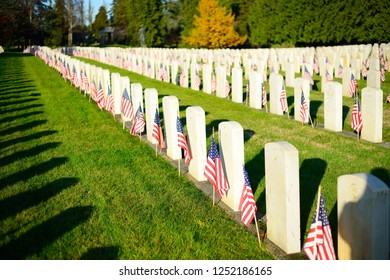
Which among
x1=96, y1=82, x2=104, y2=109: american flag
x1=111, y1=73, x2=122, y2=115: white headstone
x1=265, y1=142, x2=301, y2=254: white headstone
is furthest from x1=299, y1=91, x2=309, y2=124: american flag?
x1=265, y1=142, x2=301, y2=254: white headstone

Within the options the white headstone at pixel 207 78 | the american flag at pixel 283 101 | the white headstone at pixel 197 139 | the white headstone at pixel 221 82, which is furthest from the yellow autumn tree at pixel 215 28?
the white headstone at pixel 197 139

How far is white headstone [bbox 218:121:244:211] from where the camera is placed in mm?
5641

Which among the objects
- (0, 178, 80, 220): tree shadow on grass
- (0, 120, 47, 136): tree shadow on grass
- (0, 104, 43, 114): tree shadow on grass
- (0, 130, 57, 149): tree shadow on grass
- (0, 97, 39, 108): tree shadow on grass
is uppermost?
(0, 97, 39, 108): tree shadow on grass

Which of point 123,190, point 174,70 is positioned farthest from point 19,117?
point 174,70

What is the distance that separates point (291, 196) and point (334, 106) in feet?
20.1

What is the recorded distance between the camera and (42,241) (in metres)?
4.91

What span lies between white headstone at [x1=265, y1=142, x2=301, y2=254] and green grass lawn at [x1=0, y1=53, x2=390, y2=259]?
1.00ft

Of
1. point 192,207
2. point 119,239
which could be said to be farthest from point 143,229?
point 192,207

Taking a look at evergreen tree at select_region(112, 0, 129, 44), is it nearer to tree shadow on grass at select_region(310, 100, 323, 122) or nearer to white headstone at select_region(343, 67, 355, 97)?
white headstone at select_region(343, 67, 355, 97)

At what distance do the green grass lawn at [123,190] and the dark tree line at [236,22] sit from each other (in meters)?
30.2

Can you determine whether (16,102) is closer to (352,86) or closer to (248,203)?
(352,86)

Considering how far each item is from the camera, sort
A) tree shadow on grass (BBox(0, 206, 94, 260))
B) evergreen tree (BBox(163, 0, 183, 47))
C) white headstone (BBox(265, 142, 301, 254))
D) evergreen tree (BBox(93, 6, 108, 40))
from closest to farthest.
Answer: white headstone (BBox(265, 142, 301, 254))
tree shadow on grass (BBox(0, 206, 94, 260))
evergreen tree (BBox(163, 0, 183, 47))
evergreen tree (BBox(93, 6, 108, 40))

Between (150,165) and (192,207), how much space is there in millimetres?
2075
